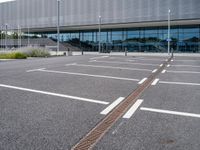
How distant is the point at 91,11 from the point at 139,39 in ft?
39.8

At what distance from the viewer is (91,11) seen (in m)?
67.7

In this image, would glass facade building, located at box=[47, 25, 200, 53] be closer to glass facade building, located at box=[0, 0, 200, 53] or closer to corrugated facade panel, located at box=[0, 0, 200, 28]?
glass facade building, located at box=[0, 0, 200, 53]

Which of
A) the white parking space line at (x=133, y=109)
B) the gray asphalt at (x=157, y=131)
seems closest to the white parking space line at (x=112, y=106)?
the white parking space line at (x=133, y=109)

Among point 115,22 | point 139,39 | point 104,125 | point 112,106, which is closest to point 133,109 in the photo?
point 112,106

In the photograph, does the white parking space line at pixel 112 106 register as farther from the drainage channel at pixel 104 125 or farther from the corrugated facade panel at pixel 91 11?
the corrugated facade panel at pixel 91 11

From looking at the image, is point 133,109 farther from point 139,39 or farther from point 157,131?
point 139,39

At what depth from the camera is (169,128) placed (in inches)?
212

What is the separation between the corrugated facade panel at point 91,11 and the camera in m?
57.7

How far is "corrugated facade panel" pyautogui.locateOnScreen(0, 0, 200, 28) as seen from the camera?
5772 cm

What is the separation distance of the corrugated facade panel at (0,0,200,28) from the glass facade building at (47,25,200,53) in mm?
5262

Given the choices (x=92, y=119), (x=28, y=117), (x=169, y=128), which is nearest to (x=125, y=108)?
(x=92, y=119)

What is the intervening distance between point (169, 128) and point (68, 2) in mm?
69148

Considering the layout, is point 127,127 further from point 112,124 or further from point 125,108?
point 125,108

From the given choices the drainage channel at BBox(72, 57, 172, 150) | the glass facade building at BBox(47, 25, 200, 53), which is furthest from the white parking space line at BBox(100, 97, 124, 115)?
the glass facade building at BBox(47, 25, 200, 53)
